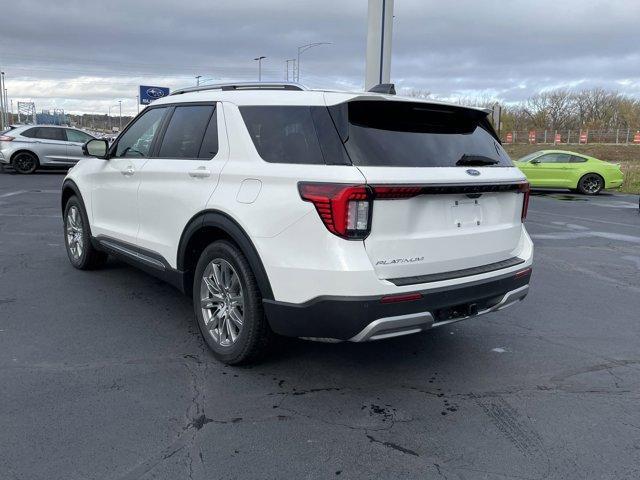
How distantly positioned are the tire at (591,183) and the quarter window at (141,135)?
17.2 m

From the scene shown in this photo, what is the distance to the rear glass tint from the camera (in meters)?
3.40

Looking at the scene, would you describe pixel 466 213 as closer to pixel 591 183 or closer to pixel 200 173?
pixel 200 173

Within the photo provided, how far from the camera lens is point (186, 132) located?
448 centimetres

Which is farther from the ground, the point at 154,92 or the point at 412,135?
the point at 154,92

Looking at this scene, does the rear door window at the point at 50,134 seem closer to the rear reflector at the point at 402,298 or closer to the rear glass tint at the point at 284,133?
the rear glass tint at the point at 284,133

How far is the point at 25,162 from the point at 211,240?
18982 millimetres

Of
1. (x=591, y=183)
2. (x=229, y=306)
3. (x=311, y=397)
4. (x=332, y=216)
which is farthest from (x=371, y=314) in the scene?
(x=591, y=183)

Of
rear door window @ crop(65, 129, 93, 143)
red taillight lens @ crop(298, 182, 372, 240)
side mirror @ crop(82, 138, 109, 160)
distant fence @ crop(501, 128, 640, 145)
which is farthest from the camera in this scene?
distant fence @ crop(501, 128, 640, 145)

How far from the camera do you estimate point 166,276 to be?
178 inches

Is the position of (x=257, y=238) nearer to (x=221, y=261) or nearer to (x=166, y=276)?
(x=221, y=261)

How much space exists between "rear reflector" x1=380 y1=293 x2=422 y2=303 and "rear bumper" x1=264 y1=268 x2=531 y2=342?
0.5 inches

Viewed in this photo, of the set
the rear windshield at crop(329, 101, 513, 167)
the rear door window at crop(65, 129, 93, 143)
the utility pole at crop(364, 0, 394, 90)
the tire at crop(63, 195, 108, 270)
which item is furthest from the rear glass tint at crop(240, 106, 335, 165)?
the rear door window at crop(65, 129, 93, 143)

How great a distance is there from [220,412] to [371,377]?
1.07 metres

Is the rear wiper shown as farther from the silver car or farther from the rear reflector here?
the silver car
